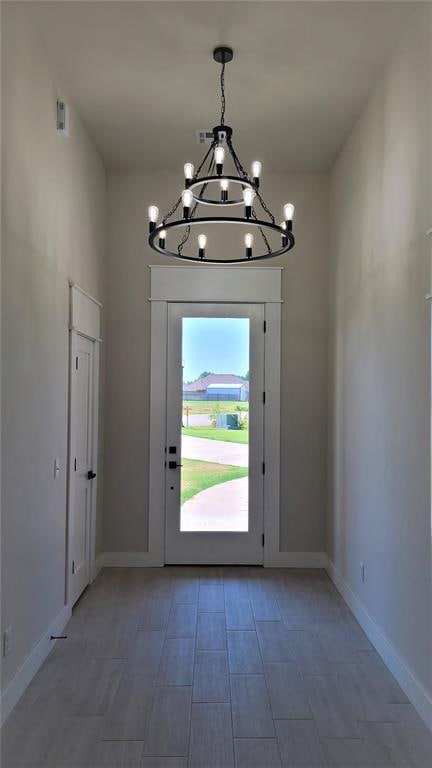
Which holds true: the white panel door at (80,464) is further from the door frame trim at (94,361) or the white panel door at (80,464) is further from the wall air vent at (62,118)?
the wall air vent at (62,118)

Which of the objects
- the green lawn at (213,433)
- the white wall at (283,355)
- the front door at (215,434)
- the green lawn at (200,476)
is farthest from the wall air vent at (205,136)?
the green lawn at (200,476)

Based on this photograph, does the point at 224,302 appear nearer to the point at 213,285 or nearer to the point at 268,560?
the point at 213,285

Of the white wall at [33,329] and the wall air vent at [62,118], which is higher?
the wall air vent at [62,118]

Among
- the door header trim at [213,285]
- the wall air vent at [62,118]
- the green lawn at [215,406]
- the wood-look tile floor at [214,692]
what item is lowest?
the wood-look tile floor at [214,692]

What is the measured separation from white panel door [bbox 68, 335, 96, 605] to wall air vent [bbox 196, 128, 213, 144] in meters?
1.74

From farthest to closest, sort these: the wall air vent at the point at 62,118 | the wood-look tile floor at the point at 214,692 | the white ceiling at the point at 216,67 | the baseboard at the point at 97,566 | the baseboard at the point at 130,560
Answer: the baseboard at the point at 130,560
the baseboard at the point at 97,566
the wall air vent at the point at 62,118
the white ceiling at the point at 216,67
the wood-look tile floor at the point at 214,692

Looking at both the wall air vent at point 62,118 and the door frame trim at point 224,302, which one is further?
the door frame trim at point 224,302

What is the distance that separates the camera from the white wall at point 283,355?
4.58 meters

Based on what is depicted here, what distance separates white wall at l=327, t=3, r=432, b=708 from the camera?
254 centimetres

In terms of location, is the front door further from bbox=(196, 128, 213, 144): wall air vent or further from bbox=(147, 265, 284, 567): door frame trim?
bbox=(196, 128, 213, 144): wall air vent

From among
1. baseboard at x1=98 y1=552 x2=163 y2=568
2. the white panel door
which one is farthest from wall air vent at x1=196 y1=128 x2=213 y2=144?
baseboard at x1=98 y1=552 x2=163 y2=568

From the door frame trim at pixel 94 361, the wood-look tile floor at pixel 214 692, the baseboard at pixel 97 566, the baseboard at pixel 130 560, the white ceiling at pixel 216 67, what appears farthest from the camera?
the baseboard at pixel 130 560

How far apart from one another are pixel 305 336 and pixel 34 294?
101 inches

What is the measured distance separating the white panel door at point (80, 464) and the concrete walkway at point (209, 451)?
881 millimetres
